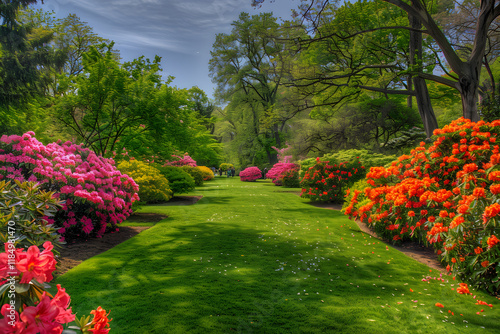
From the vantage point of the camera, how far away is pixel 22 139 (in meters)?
6.21

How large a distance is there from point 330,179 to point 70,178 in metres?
10.3

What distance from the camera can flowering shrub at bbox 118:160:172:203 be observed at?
11719 mm

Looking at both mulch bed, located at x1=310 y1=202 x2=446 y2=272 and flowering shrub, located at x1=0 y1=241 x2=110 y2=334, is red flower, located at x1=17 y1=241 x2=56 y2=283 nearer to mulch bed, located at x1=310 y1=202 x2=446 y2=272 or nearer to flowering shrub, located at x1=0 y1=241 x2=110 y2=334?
flowering shrub, located at x1=0 y1=241 x2=110 y2=334

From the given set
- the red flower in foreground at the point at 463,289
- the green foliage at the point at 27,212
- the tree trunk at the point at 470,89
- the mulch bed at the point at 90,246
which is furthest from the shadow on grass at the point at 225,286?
the tree trunk at the point at 470,89

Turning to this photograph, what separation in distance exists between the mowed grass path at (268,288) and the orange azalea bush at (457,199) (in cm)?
46

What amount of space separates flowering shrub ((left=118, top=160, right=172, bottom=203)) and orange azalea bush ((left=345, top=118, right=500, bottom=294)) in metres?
8.26

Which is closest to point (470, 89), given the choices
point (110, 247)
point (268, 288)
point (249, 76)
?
point (268, 288)

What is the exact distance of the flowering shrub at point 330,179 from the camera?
42.5 ft

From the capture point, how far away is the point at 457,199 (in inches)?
188

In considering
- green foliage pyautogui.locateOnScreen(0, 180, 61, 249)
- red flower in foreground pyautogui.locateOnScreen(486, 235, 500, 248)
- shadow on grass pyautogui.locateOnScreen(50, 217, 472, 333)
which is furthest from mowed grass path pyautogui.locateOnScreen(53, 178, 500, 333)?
green foliage pyautogui.locateOnScreen(0, 180, 61, 249)

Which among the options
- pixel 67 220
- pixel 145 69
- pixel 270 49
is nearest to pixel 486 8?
pixel 145 69

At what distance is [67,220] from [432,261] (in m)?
7.38

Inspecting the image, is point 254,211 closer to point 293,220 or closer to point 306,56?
point 293,220

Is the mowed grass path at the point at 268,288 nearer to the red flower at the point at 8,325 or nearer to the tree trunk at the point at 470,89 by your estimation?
the red flower at the point at 8,325
